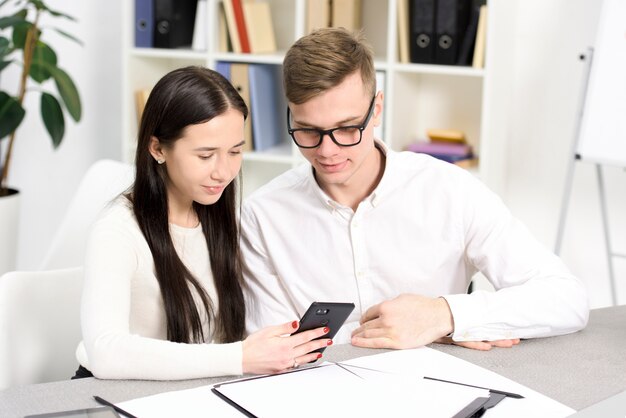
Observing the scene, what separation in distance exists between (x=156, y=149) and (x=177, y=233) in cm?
17

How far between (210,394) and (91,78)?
3032 mm

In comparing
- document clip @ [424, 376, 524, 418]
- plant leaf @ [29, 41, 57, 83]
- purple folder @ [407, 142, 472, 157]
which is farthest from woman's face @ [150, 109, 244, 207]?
plant leaf @ [29, 41, 57, 83]

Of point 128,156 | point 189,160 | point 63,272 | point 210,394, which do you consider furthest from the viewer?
point 128,156

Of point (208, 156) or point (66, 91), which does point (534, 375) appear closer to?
point (208, 156)

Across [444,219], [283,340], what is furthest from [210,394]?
[444,219]

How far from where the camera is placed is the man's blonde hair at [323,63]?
5.38 feet

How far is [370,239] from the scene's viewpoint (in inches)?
72.7

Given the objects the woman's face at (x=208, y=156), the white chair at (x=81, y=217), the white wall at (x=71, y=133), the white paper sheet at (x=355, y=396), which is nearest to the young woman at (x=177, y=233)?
the woman's face at (x=208, y=156)

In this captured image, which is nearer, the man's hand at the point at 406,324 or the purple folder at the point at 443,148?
the man's hand at the point at 406,324

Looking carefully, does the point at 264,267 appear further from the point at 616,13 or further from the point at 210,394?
the point at 616,13

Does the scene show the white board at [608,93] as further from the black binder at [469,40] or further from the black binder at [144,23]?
the black binder at [144,23]

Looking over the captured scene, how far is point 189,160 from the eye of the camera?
166 cm

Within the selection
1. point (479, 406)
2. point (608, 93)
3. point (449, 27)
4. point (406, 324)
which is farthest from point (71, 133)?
point (479, 406)

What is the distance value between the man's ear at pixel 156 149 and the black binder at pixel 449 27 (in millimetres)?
1816
